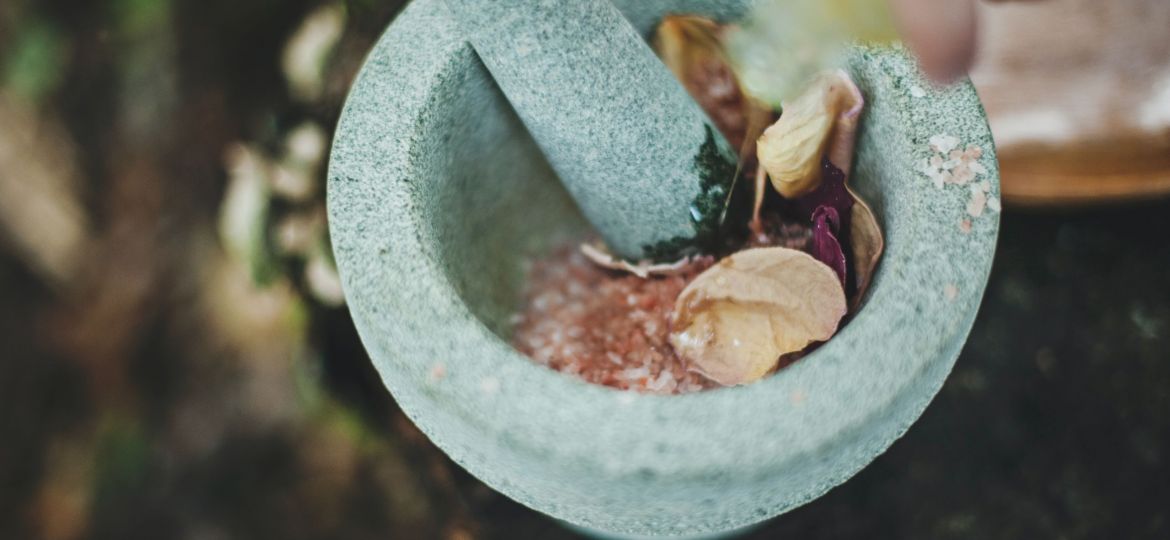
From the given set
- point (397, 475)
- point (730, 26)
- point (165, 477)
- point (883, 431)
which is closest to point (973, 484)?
point (883, 431)

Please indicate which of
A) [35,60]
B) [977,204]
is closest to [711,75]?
[977,204]

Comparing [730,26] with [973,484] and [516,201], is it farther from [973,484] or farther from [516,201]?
[973,484]

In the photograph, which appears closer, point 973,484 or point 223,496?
point 973,484

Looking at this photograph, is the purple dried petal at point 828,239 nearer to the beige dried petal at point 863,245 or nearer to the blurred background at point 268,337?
the beige dried petal at point 863,245

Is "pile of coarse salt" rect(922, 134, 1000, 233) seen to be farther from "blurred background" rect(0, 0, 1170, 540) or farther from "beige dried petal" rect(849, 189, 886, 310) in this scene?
"blurred background" rect(0, 0, 1170, 540)

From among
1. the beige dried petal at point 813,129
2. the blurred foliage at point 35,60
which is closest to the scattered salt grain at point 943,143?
the beige dried petal at point 813,129

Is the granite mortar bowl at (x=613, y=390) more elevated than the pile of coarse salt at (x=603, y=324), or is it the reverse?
the granite mortar bowl at (x=613, y=390)

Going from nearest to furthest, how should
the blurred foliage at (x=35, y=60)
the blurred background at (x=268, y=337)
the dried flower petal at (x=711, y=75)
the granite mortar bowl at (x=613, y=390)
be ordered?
the granite mortar bowl at (x=613, y=390) < the dried flower petal at (x=711, y=75) < the blurred background at (x=268, y=337) < the blurred foliage at (x=35, y=60)
